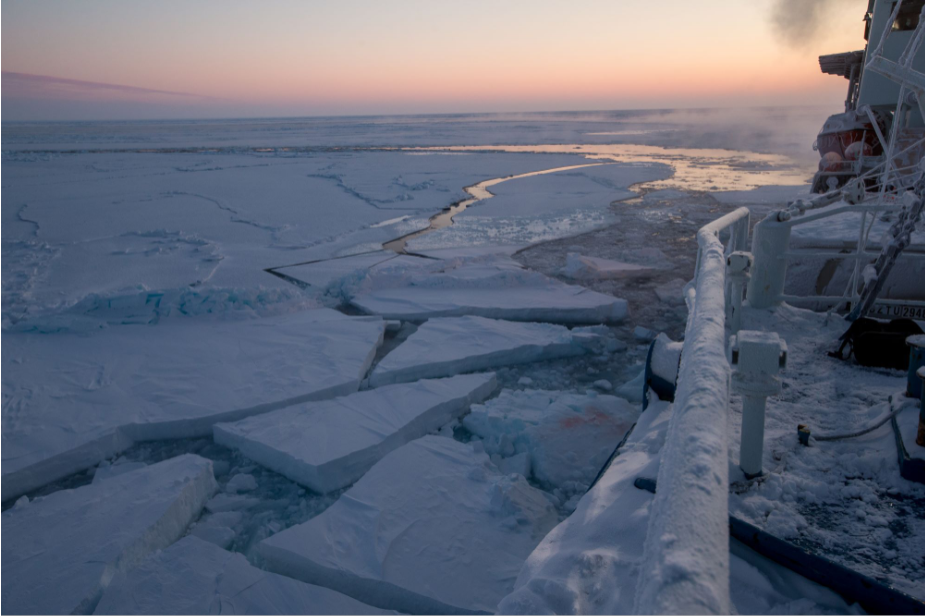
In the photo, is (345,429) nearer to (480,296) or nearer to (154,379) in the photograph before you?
(154,379)

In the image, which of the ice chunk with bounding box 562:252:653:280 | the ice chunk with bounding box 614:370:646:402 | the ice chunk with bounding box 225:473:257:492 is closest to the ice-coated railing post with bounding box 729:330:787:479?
the ice chunk with bounding box 614:370:646:402

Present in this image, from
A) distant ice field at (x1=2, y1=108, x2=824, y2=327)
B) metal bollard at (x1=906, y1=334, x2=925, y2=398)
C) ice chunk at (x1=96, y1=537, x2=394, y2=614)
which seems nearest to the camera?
metal bollard at (x1=906, y1=334, x2=925, y2=398)

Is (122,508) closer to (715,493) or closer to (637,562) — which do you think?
(637,562)

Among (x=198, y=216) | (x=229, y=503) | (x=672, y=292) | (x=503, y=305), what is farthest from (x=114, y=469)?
(x=198, y=216)

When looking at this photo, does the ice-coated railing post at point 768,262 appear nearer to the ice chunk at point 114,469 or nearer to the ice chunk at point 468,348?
the ice chunk at point 468,348

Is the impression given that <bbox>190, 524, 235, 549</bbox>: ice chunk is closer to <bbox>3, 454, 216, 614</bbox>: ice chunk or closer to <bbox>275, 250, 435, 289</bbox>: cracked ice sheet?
<bbox>3, 454, 216, 614</bbox>: ice chunk

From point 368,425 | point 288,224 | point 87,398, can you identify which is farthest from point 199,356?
point 288,224
